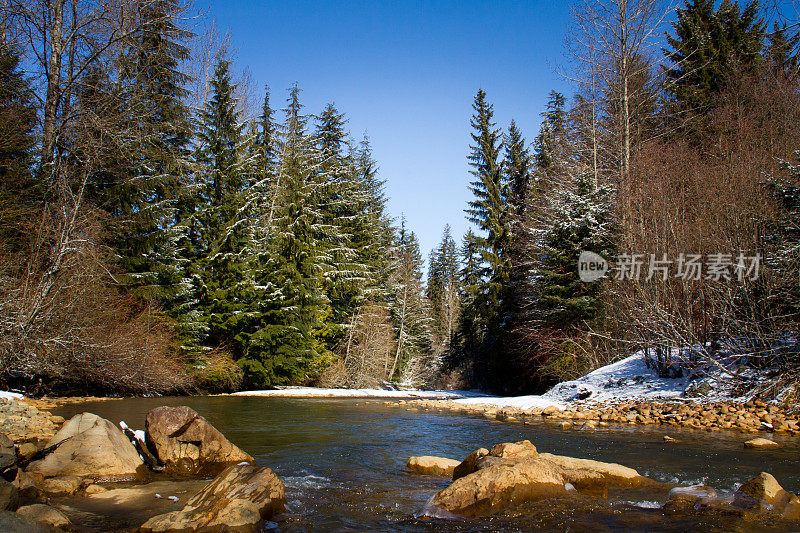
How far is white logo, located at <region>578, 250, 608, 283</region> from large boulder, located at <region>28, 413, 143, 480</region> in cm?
1612

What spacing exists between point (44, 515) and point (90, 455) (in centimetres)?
233

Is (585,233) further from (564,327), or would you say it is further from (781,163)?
(781,163)

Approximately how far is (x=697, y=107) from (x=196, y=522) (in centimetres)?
2912

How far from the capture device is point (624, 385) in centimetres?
A: 1405

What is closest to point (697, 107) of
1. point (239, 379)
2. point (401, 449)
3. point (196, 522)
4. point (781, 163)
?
point (781, 163)

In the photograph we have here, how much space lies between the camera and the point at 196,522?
4.10 meters

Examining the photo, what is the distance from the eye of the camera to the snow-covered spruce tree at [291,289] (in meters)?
22.6

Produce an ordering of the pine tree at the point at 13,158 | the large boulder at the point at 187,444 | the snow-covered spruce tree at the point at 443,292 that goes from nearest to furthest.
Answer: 1. the large boulder at the point at 187,444
2. the pine tree at the point at 13,158
3. the snow-covered spruce tree at the point at 443,292

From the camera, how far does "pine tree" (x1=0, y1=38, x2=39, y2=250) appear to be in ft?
43.5

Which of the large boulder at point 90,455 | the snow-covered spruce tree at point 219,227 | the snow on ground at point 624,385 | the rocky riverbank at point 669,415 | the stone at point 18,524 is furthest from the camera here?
the snow-covered spruce tree at point 219,227

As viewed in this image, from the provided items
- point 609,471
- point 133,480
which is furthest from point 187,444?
point 609,471

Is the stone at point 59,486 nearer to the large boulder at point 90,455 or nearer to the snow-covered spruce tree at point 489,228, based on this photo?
the large boulder at point 90,455

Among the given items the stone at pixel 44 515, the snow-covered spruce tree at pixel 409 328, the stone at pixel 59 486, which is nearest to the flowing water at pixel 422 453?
the stone at pixel 44 515

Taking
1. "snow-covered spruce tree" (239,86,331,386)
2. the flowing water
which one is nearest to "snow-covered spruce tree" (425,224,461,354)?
"snow-covered spruce tree" (239,86,331,386)
